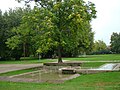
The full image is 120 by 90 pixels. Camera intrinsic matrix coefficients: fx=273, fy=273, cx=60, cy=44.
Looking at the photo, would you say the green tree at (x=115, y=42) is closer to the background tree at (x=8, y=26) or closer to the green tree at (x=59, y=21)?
the background tree at (x=8, y=26)

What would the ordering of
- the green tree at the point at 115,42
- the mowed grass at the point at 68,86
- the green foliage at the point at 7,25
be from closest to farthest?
1. the mowed grass at the point at 68,86
2. the green foliage at the point at 7,25
3. the green tree at the point at 115,42

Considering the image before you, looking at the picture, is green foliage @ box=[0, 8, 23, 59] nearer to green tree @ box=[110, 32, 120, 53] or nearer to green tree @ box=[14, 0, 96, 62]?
green tree @ box=[14, 0, 96, 62]

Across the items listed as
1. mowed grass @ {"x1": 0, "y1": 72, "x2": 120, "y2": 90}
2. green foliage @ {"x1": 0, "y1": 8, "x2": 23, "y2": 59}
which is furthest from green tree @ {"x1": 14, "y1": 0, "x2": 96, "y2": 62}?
green foliage @ {"x1": 0, "y1": 8, "x2": 23, "y2": 59}

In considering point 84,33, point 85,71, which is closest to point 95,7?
point 84,33

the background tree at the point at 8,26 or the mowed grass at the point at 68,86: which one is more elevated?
the background tree at the point at 8,26

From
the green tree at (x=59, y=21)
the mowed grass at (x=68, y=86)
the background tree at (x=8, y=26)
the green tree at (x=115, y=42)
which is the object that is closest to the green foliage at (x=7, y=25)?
the background tree at (x=8, y=26)

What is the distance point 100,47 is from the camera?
129625mm

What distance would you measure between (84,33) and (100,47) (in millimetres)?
98420

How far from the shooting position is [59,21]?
3130 centimetres

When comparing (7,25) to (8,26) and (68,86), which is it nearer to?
(8,26)

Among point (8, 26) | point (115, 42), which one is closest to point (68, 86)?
point (8, 26)

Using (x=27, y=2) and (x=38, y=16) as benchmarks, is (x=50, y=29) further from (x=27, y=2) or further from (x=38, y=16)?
(x=27, y=2)

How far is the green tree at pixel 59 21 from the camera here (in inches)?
1157

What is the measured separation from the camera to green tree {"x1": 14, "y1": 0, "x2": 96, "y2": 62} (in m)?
29.4
